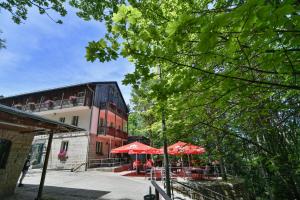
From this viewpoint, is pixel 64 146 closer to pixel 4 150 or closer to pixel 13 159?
pixel 13 159

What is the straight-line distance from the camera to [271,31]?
1.52m

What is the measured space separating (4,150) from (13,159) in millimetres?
555

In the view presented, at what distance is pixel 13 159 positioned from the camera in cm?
829

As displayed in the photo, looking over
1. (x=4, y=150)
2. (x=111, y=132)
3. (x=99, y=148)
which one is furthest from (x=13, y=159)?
(x=111, y=132)

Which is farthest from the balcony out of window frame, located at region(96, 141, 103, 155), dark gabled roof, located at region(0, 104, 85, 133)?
dark gabled roof, located at region(0, 104, 85, 133)

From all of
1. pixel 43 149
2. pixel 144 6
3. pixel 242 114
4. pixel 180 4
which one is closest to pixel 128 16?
pixel 144 6

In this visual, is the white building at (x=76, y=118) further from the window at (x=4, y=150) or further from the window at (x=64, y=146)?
the window at (x=4, y=150)

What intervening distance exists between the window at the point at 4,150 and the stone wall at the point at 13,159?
0.35ft

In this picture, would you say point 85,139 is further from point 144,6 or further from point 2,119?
point 144,6

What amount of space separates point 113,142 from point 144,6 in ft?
82.2

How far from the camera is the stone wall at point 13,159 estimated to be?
25.7ft

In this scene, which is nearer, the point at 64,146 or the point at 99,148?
the point at 64,146

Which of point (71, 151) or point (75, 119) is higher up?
point (75, 119)

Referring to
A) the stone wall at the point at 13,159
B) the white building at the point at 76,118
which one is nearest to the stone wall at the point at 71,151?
the white building at the point at 76,118
